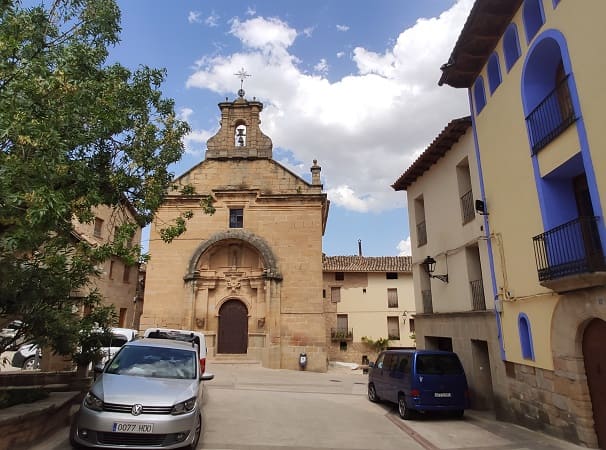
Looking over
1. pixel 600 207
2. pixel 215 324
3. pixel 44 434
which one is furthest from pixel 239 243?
pixel 600 207

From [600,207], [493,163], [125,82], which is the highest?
[125,82]

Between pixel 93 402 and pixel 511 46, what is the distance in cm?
1037

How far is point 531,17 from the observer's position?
27.4 ft

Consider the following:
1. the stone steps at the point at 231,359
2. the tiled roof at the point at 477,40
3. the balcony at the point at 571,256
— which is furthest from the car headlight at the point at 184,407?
the stone steps at the point at 231,359

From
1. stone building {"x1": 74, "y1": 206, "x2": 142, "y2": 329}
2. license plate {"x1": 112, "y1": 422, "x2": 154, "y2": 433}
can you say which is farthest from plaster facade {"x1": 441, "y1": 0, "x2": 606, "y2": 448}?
stone building {"x1": 74, "y1": 206, "x2": 142, "y2": 329}

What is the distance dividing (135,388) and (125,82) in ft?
17.4

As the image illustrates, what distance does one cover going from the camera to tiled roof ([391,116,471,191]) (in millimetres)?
11359

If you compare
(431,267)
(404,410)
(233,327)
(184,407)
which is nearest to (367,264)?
(233,327)

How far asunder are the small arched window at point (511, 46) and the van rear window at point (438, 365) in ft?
21.9

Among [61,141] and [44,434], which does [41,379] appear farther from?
[61,141]

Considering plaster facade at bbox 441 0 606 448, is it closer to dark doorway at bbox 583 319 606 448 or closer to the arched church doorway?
dark doorway at bbox 583 319 606 448

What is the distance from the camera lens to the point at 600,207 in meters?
6.18

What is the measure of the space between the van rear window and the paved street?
1067 mm

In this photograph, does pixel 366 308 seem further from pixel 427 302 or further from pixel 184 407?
pixel 184 407
